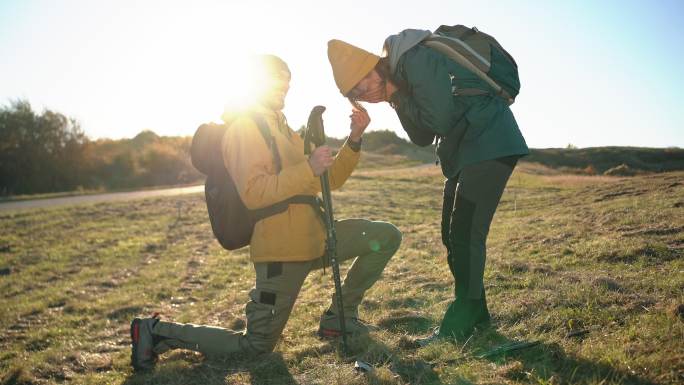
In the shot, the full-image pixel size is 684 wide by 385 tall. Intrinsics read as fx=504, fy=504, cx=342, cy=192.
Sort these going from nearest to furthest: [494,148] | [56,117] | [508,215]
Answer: [494,148]
[508,215]
[56,117]

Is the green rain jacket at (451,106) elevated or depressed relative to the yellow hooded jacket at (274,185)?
elevated

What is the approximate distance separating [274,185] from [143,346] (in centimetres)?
212

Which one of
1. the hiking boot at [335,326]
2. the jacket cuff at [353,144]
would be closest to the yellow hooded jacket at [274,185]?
the jacket cuff at [353,144]

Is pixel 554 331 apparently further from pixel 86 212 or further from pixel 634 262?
pixel 86 212

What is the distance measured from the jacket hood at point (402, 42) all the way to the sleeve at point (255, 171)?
45.0 inches

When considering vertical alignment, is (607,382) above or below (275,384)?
above

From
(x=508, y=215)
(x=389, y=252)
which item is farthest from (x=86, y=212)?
(x=389, y=252)

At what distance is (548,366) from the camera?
3.54 meters

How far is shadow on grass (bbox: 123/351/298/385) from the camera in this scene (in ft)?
14.0

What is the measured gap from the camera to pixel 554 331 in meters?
4.12

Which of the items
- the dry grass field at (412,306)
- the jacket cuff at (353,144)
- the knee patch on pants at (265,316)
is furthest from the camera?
the jacket cuff at (353,144)

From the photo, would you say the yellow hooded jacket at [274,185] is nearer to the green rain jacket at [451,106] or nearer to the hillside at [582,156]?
the green rain jacket at [451,106]

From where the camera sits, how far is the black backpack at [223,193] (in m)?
4.54

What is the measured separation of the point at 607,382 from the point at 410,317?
234cm
